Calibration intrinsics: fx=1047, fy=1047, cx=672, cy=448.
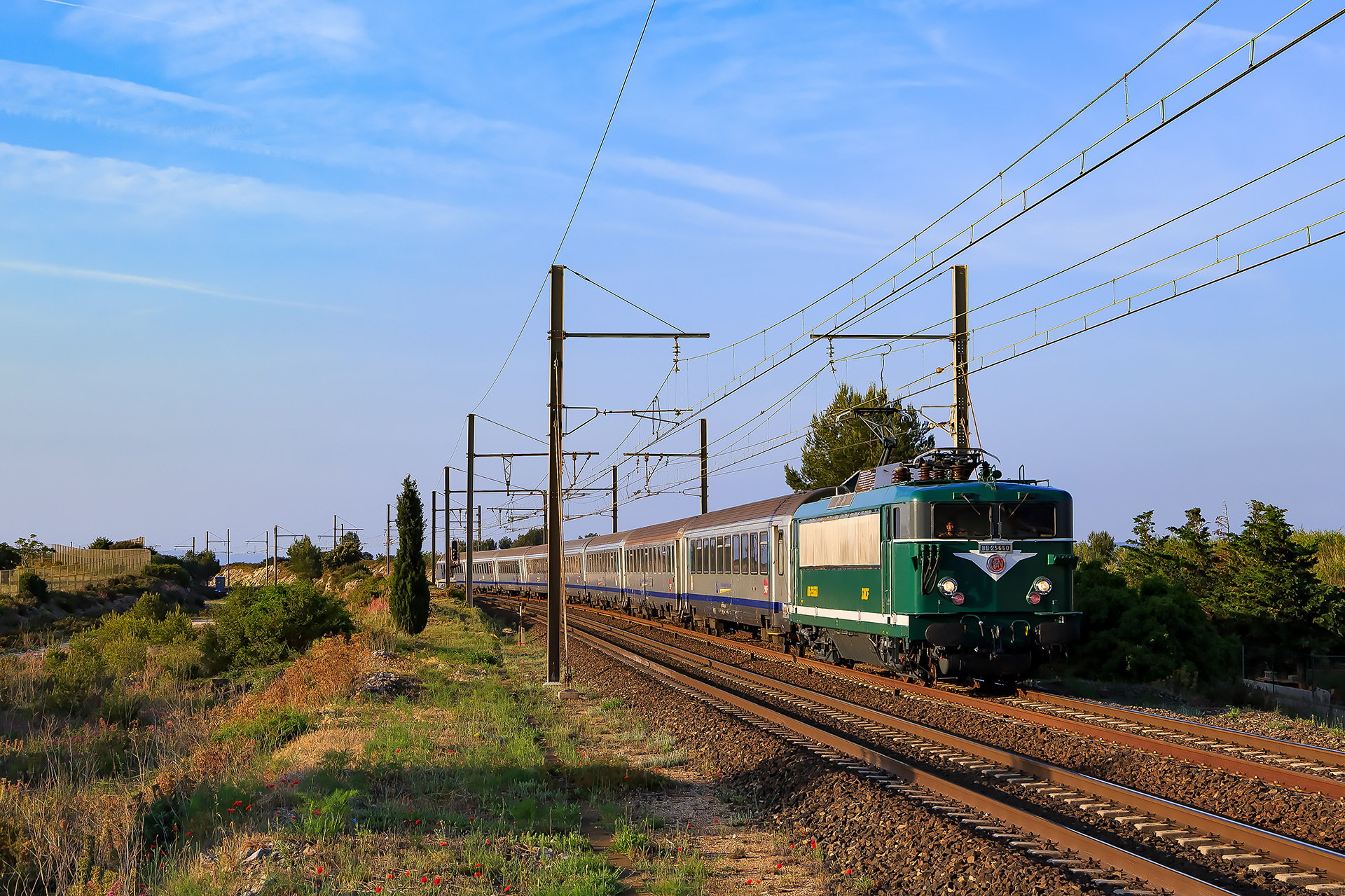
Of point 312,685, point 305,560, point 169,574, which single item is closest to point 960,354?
point 312,685

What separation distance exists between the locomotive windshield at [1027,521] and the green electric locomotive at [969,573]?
11 mm

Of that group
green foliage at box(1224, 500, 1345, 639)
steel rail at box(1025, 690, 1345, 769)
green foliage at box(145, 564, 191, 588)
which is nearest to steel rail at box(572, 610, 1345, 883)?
steel rail at box(1025, 690, 1345, 769)

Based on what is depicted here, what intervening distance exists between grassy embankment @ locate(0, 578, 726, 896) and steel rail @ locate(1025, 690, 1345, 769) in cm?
650

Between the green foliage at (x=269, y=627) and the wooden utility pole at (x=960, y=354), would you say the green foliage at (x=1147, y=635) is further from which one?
the green foliage at (x=269, y=627)

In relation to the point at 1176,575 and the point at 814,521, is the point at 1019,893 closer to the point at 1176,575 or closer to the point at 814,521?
the point at 814,521

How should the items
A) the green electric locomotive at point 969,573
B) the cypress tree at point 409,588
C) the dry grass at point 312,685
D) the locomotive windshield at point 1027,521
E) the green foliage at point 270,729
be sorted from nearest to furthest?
the green foliage at point 270,729
the green electric locomotive at point 969,573
the locomotive windshield at point 1027,521
the dry grass at point 312,685
the cypress tree at point 409,588

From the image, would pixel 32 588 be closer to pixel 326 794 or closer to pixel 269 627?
pixel 269 627

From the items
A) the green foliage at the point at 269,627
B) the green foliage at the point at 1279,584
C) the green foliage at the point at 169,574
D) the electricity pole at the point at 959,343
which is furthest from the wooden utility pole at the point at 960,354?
the green foliage at the point at 169,574

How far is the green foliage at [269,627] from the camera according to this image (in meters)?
26.3

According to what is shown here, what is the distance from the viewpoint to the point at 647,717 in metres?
15.3

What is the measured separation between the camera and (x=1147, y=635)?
19703 mm

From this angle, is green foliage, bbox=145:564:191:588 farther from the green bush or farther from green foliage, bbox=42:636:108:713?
green foliage, bbox=42:636:108:713

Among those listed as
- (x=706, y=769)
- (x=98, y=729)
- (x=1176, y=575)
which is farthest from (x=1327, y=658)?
(x=98, y=729)

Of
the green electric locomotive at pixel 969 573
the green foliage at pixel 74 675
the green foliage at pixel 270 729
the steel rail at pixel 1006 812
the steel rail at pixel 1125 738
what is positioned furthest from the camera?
the green foliage at pixel 74 675
